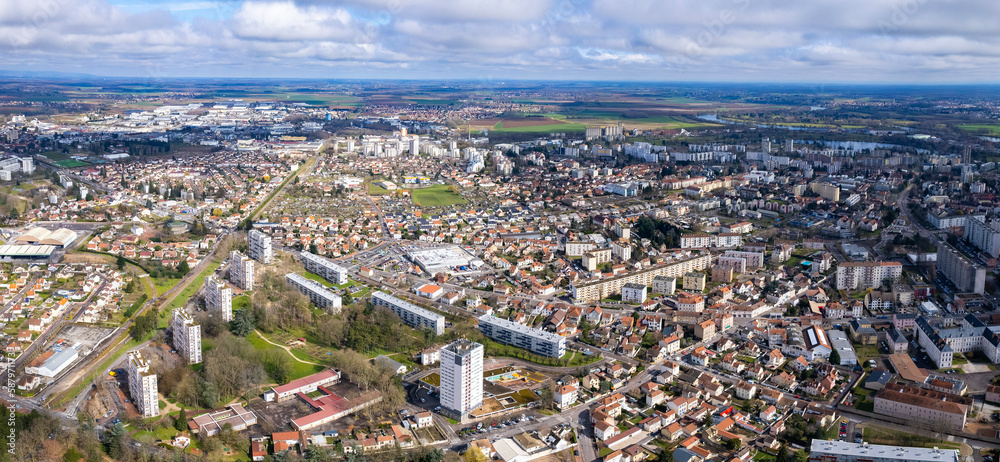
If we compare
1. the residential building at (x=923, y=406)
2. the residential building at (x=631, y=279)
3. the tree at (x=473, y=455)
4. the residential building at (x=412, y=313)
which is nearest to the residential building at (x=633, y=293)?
the residential building at (x=631, y=279)

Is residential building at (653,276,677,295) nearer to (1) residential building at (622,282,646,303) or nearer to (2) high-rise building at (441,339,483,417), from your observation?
(1) residential building at (622,282,646,303)

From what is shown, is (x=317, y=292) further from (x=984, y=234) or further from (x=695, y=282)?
(x=984, y=234)

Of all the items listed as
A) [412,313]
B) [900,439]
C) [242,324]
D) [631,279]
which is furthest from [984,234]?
[242,324]

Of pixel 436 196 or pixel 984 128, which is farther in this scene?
pixel 984 128

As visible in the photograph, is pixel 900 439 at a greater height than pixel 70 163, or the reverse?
pixel 70 163

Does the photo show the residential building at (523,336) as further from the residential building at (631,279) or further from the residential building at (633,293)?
the residential building at (633,293)

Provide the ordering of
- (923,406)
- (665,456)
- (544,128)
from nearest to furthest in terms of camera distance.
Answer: (665,456) < (923,406) < (544,128)

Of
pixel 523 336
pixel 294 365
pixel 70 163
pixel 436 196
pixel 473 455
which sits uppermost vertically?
pixel 70 163
